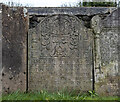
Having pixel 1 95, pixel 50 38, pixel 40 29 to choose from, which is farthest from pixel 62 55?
pixel 1 95

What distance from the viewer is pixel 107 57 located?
4840mm

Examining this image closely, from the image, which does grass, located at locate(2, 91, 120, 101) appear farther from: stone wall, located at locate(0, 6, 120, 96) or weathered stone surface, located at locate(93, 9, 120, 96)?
weathered stone surface, located at locate(93, 9, 120, 96)

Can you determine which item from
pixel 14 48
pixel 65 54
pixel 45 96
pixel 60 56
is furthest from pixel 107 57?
pixel 14 48

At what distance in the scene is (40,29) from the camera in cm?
481

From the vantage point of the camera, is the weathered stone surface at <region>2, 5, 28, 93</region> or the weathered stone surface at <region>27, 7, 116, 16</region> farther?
the weathered stone surface at <region>27, 7, 116, 16</region>

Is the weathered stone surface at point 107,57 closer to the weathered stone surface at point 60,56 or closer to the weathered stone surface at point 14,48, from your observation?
the weathered stone surface at point 60,56

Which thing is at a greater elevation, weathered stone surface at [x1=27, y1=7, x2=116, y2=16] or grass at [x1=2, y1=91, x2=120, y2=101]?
weathered stone surface at [x1=27, y1=7, x2=116, y2=16]

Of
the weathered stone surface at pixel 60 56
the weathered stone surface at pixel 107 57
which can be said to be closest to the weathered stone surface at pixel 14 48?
the weathered stone surface at pixel 60 56

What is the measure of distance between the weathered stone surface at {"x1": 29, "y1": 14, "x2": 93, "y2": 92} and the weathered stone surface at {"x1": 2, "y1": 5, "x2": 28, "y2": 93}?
18 cm

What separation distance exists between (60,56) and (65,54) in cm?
12

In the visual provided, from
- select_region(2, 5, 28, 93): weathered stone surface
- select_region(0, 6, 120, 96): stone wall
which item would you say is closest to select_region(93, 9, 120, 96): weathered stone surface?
select_region(0, 6, 120, 96): stone wall

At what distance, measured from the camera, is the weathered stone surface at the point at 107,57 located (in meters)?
4.77

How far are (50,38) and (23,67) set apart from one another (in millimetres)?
902

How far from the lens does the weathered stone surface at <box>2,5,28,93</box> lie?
4.45m
